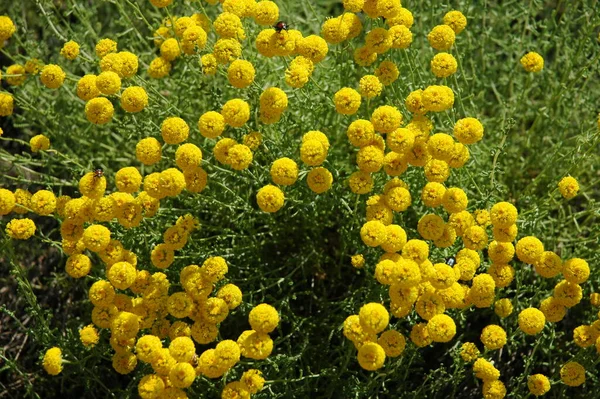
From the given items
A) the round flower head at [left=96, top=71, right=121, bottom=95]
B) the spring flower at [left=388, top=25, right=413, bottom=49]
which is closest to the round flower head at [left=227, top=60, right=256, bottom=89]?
the round flower head at [left=96, top=71, right=121, bottom=95]

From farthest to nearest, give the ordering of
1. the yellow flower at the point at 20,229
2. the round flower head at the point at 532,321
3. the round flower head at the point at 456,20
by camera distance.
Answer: the round flower head at the point at 456,20, the yellow flower at the point at 20,229, the round flower head at the point at 532,321

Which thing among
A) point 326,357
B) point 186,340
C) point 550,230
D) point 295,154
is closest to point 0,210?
point 186,340

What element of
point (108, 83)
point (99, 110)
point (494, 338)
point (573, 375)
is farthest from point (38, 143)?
point (573, 375)

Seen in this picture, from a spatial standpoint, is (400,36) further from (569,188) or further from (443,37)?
(569,188)

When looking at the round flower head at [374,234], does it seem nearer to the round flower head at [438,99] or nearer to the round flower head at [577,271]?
the round flower head at [438,99]

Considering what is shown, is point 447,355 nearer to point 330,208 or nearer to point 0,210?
point 330,208

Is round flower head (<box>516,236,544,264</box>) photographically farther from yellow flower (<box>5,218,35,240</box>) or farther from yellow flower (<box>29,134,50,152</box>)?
yellow flower (<box>29,134,50,152</box>)

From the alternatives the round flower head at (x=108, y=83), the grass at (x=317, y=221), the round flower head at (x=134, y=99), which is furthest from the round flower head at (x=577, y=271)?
the round flower head at (x=108, y=83)
